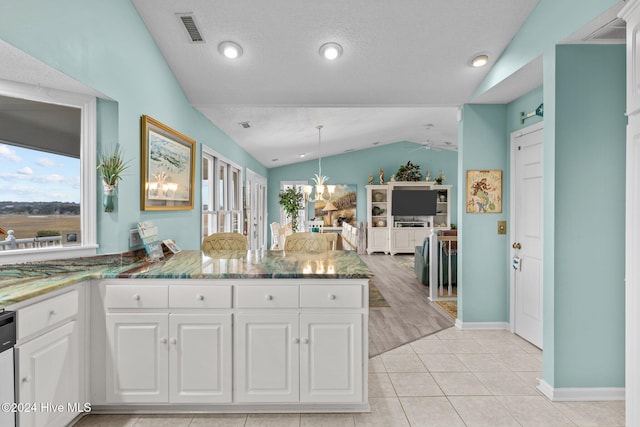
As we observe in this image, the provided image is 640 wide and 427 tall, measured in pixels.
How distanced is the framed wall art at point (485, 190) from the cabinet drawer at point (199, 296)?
8.62 feet

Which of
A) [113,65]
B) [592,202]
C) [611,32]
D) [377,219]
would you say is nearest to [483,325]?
[592,202]

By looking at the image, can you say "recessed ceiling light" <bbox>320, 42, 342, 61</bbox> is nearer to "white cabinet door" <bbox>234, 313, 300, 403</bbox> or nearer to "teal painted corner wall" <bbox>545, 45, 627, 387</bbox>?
"teal painted corner wall" <bbox>545, 45, 627, 387</bbox>

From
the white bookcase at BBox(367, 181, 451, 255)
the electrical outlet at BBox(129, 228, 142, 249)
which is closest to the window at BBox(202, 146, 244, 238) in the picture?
the electrical outlet at BBox(129, 228, 142, 249)

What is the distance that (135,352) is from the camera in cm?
199

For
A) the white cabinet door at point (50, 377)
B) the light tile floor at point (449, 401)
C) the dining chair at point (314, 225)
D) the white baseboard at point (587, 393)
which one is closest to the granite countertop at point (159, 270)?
the white cabinet door at point (50, 377)

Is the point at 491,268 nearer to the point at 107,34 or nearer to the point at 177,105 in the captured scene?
the point at 177,105

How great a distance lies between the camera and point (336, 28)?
2.65 meters

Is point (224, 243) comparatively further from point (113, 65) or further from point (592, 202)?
point (592, 202)

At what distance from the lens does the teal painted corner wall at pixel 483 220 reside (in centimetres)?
352

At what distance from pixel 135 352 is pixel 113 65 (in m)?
1.88

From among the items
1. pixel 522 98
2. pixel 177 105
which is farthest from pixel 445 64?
pixel 177 105

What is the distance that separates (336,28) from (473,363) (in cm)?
287

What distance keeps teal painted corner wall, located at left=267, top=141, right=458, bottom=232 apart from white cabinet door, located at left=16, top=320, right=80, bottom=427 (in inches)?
307

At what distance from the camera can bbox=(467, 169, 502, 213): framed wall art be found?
3.51 m
